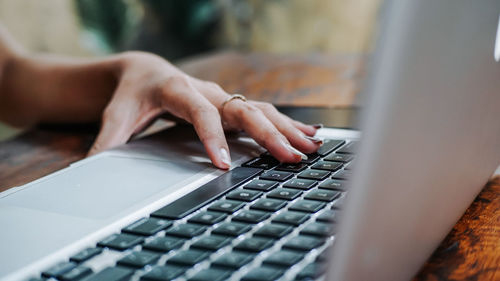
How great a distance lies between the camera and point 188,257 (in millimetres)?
305

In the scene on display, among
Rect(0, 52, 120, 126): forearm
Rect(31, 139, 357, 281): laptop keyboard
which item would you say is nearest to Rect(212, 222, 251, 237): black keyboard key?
Rect(31, 139, 357, 281): laptop keyboard

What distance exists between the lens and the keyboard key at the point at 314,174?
444 mm

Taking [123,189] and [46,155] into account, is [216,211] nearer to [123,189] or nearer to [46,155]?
[123,189]

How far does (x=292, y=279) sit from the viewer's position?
273 millimetres

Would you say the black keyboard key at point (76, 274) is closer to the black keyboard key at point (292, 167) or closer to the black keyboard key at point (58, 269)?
the black keyboard key at point (58, 269)

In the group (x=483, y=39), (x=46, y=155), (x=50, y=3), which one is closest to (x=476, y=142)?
(x=483, y=39)

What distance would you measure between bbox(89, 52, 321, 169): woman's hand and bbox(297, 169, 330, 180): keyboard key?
35 millimetres

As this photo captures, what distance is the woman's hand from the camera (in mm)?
526

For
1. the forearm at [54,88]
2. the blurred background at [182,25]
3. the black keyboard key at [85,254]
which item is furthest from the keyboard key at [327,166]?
the blurred background at [182,25]

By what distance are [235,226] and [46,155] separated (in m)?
0.42

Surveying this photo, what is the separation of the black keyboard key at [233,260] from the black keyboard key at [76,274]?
7 centimetres

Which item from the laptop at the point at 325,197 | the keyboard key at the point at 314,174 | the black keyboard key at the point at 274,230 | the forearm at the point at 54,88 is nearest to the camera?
the laptop at the point at 325,197

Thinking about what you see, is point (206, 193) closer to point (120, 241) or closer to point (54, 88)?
point (120, 241)

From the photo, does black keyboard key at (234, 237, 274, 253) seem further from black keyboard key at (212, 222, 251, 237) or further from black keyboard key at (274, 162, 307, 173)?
black keyboard key at (274, 162, 307, 173)
